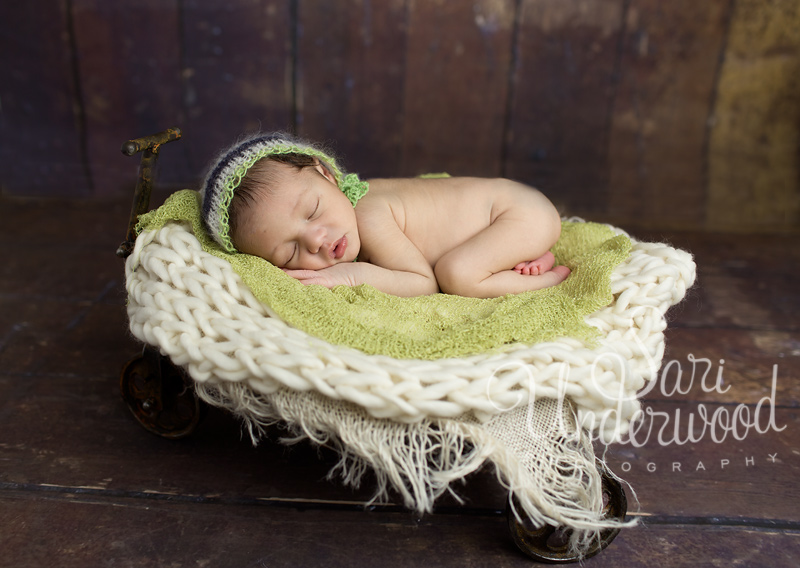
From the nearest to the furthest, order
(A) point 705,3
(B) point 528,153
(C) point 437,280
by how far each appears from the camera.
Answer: (C) point 437,280
(A) point 705,3
(B) point 528,153

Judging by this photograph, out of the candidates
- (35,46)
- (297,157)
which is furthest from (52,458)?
(35,46)

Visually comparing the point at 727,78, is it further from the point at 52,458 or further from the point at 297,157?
the point at 52,458

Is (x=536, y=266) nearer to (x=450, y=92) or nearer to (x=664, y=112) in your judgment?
(x=450, y=92)

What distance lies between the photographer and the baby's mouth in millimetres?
1082

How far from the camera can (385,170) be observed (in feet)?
7.50

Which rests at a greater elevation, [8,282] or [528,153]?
[528,153]

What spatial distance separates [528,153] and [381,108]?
50cm

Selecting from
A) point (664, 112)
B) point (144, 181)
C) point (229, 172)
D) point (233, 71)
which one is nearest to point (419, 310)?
point (229, 172)

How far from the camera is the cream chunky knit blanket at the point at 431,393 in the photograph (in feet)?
2.60

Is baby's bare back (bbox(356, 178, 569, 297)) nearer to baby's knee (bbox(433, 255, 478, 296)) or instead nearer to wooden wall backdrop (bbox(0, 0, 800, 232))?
baby's knee (bbox(433, 255, 478, 296))

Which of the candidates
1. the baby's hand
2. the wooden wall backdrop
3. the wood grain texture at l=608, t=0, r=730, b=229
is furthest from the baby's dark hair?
the wood grain texture at l=608, t=0, r=730, b=229

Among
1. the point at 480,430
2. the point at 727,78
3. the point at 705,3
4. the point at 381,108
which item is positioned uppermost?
the point at 705,3

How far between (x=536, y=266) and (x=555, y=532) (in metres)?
0.46

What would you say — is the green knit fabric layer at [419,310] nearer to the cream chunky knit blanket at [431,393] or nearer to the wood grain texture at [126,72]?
the cream chunky knit blanket at [431,393]
